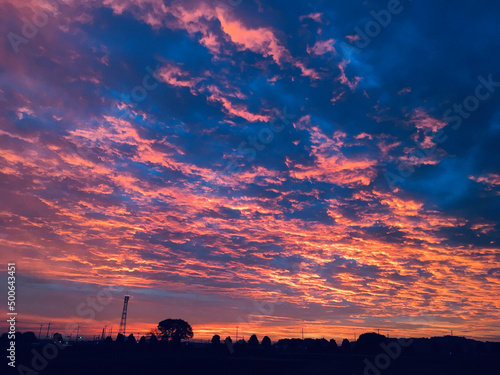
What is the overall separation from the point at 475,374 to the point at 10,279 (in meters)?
77.4

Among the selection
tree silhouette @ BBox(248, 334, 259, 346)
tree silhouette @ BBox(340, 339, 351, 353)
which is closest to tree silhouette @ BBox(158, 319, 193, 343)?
tree silhouette @ BBox(248, 334, 259, 346)

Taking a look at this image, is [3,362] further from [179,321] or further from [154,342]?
[179,321]

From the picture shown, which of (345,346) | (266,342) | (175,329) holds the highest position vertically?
(175,329)

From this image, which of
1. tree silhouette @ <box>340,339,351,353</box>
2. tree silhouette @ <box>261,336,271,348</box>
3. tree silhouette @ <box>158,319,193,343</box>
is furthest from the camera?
tree silhouette @ <box>158,319,193,343</box>

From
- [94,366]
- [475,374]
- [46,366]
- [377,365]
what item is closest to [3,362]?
[46,366]

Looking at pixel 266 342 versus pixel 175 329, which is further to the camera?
pixel 175 329

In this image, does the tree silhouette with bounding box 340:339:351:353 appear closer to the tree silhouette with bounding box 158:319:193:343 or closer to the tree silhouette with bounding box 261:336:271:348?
→ the tree silhouette with bounding box 261:336:271:348

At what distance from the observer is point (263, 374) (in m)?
62.3

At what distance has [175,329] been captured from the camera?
17825 cm

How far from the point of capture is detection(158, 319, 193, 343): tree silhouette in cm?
17738

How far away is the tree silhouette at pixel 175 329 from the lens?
177375mm

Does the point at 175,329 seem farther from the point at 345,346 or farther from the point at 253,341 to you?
the point at 345,346

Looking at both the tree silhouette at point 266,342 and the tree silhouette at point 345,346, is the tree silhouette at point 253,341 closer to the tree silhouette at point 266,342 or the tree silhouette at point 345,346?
the tree silhouette at point 266,342

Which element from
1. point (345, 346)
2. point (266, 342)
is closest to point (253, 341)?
point (266, 342)
